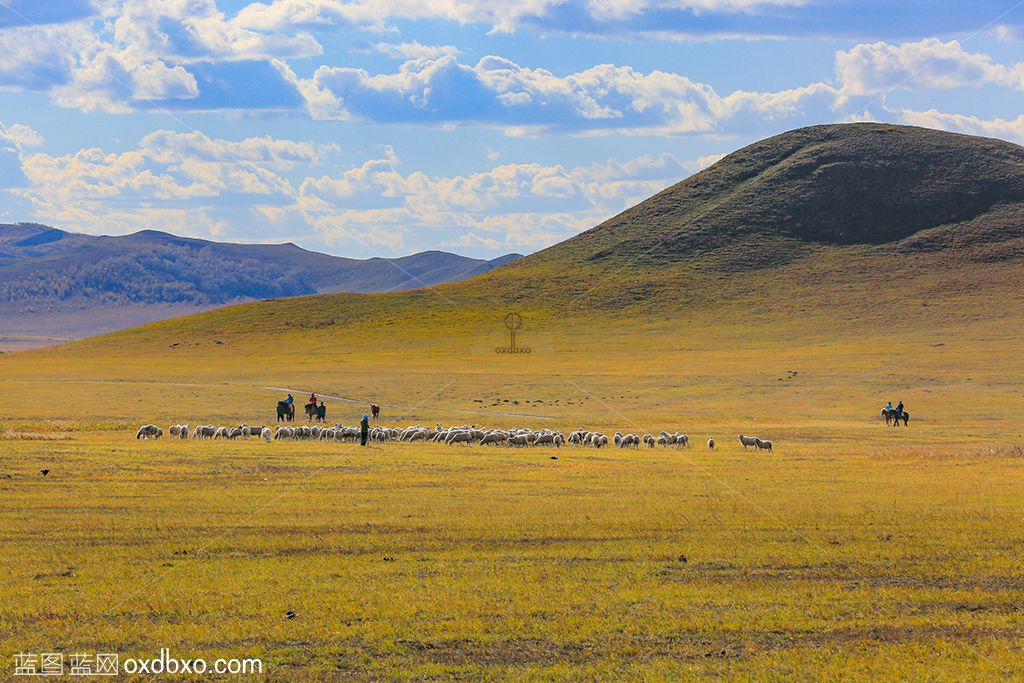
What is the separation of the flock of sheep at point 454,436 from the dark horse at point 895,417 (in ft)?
49.9

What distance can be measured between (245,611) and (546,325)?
10621 cm

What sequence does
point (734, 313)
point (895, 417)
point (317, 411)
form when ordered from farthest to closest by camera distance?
1. point (734, 313)
2. point (895, 417)
3. point (317, 411)

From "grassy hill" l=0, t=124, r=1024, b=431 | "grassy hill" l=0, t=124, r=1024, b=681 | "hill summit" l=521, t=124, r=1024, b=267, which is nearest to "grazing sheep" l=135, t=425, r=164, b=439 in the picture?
"grassy hill" l=0, t=124, r=1024, b=681

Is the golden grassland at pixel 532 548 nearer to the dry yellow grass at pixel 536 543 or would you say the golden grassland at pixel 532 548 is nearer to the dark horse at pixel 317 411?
the dry yellow grass at pixel 536 543

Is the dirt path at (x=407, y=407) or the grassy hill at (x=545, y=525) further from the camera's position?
the dirt path at (x=407, y=407)

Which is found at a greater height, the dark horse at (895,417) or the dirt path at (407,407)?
the dark horse at (895,417)

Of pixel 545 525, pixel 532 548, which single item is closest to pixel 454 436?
pixel 545 525

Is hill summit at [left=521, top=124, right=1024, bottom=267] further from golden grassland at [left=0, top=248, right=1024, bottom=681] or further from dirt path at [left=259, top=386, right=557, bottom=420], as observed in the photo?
golden grassland at [left=0, top=248, right=1024, bottom=681]

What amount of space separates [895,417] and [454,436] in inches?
903

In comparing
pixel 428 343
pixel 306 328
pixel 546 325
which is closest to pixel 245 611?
pixel 428 343

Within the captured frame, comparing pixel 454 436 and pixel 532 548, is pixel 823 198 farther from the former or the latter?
pixel 532 548

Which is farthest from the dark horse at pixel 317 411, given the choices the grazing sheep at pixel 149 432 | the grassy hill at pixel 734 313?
the grassy hill at pixel 734 313

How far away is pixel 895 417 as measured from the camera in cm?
5341

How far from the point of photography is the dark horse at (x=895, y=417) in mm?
52888
